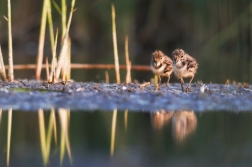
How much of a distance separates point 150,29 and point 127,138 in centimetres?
2221

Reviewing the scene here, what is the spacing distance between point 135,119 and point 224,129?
4.01 feet

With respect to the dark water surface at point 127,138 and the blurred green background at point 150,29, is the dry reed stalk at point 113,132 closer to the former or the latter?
the dark water surface at point 127,138

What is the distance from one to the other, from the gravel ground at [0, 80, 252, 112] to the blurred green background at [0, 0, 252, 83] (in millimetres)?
10809

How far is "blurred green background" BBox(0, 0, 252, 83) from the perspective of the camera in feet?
78.1

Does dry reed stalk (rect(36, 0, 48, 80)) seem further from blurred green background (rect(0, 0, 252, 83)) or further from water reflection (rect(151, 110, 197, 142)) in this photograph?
blurred green background (rect(0, 0, 252, 83))

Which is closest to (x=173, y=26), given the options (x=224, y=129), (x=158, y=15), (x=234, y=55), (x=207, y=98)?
(x=158, y=15)

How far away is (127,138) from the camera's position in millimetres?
7723

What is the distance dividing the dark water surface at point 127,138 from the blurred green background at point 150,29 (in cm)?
1246

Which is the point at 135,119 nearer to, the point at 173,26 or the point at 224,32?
the point at 224,32

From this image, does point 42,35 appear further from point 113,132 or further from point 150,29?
point 150,29

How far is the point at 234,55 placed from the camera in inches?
1008

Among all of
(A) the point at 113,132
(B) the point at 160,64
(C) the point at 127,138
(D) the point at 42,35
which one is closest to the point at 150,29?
(D) the point at 42,35

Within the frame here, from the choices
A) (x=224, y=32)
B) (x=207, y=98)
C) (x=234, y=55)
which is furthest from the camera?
(x=234, y=55)

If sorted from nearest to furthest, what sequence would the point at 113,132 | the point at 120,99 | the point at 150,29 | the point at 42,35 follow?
1. the point at 113,132
2. the point at 120,99
3. the point at 42,35
4. the point at 150,29
